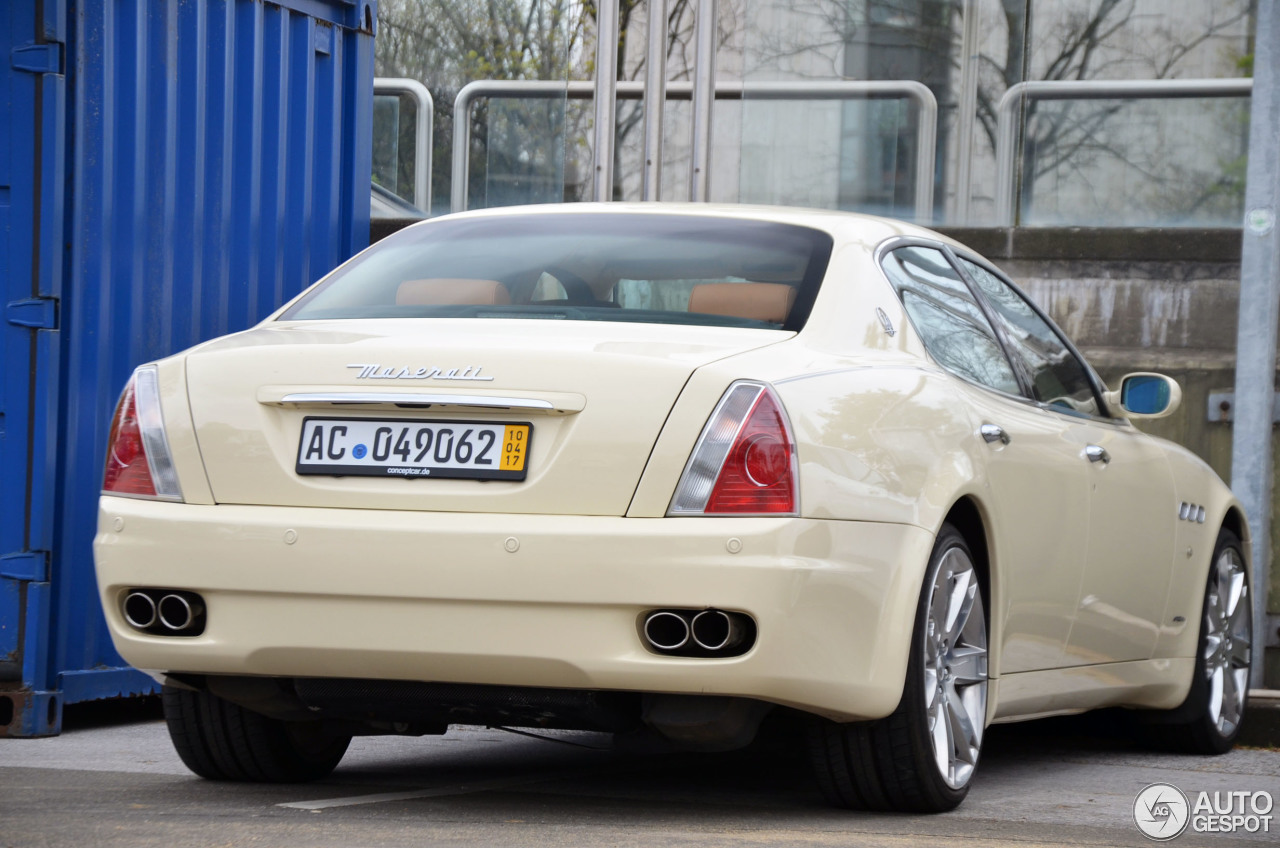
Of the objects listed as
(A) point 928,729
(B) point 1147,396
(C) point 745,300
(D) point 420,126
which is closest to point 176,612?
(C) point 745,300

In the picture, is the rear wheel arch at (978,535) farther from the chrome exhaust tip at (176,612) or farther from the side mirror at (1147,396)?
the chrome exhaust tip at (176,612)

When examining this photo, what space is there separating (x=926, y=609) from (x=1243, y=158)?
263 inches

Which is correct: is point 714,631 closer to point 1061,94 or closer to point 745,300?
point 745,300

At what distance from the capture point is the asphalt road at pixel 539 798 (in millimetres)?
4297

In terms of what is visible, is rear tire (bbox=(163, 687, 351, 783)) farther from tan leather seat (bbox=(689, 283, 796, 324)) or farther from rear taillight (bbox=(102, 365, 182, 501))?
tan leather seat (bbox=(689, 283, 796, 324))

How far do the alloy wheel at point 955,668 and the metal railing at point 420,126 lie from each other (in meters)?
7.60

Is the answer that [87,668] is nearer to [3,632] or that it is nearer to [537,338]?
[3,632]

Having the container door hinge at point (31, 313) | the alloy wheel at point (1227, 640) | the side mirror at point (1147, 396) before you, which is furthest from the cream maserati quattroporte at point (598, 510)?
the alloy wheel at point (1227, 640)

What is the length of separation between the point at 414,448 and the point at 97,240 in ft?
8.62

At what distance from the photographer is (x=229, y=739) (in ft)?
16.8

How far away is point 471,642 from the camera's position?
426 cm

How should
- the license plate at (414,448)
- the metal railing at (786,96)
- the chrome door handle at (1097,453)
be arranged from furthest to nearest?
the metal railing at (786,96) < the chrome door handle at (1097,453) < the license plate at (414,448)

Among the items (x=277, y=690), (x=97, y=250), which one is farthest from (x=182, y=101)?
(x=277, y=690)

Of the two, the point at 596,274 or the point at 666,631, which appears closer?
the point at 666,631
